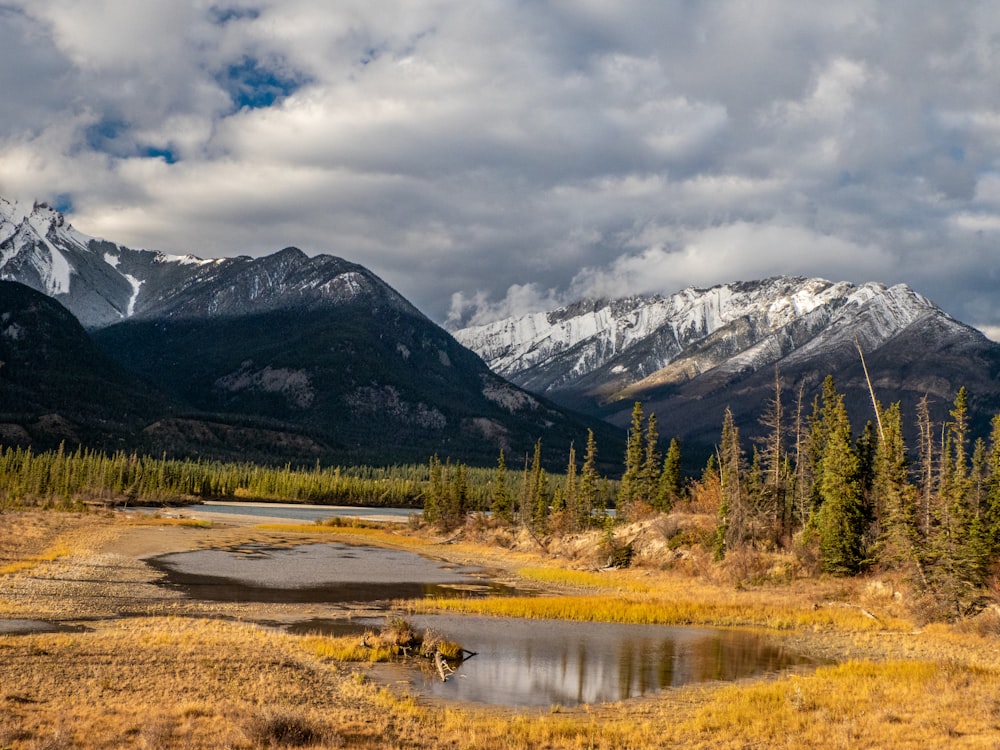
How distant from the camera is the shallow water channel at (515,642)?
117 feet

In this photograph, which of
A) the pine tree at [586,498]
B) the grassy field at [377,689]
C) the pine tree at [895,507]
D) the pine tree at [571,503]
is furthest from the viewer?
the pine tree at [571,503]

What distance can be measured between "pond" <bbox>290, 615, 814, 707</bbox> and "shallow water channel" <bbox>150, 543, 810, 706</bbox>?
0.05 meters

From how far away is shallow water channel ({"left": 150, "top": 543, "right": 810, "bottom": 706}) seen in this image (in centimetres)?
3578

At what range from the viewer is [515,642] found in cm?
4638

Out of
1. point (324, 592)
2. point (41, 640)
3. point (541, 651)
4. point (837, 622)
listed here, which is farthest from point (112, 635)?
point (837, 622)

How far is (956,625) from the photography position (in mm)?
50656

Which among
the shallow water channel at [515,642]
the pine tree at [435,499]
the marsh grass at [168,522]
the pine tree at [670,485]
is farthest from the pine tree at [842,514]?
the marsh grass at [168,522]

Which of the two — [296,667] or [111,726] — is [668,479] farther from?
[111,726]

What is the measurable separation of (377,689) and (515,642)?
14.5 meters

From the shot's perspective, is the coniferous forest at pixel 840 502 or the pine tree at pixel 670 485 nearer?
the coniferous forest at pixel 840 502

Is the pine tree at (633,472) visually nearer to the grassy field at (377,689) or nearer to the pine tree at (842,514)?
the pine tree at (842,514)

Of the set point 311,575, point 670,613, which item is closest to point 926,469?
point 670,613

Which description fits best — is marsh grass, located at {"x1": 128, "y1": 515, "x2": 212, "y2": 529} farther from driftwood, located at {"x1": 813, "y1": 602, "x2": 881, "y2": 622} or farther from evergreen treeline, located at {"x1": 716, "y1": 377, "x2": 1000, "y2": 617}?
driftwood, located at {"x1": 813, "y1": 602, "x2": 881, "y2": 622}

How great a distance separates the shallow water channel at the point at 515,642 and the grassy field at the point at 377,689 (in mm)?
2245
